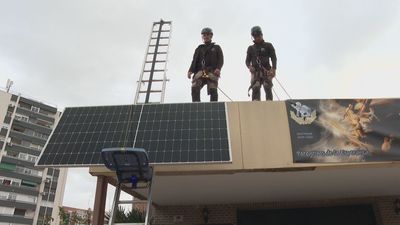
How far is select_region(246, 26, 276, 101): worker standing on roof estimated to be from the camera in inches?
324

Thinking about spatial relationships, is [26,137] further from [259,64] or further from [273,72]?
[273,72]

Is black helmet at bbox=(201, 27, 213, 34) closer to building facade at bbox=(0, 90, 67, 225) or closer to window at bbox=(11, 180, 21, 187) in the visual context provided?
building facade at bbox=(0, 90, 67, 225)

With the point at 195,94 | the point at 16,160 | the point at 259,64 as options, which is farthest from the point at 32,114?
the point at 259,64

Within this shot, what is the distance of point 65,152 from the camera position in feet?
19.3

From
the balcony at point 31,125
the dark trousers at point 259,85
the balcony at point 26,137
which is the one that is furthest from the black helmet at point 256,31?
the balcony at point 31,125

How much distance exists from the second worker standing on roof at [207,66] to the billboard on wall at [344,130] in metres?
2.08

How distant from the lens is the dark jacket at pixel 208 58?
8.52 metres

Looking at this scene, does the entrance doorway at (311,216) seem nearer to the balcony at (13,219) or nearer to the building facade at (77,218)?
the building facade at (77,218)

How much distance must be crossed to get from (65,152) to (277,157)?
11.9ft

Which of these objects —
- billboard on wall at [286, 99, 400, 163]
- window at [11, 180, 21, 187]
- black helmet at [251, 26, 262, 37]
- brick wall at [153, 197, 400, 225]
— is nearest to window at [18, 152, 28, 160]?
window at [11, 180, 21, 187]

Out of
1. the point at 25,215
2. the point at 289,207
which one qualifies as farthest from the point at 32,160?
the point at 289,207

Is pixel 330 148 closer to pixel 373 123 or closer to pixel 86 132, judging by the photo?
pixel 373 123

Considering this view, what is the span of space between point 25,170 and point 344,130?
6412 centimetres

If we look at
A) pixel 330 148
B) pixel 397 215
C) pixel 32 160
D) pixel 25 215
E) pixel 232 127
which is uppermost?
pixel 32 160
